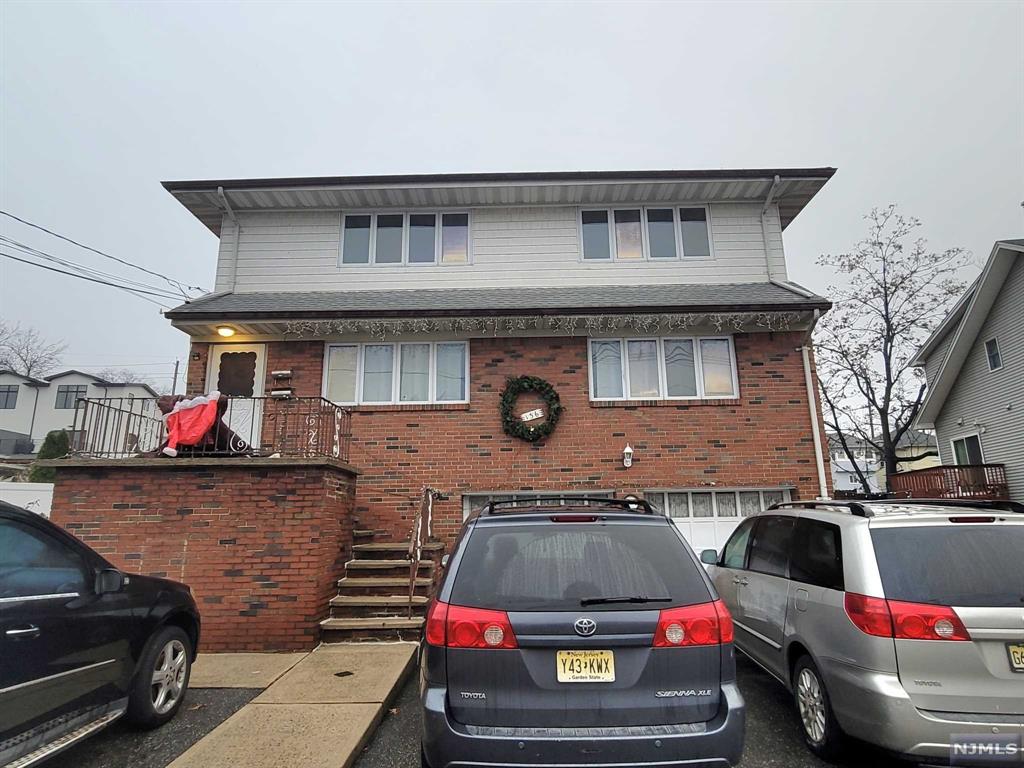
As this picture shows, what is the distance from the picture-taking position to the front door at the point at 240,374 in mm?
8992

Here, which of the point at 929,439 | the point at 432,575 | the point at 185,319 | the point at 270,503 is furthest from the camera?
the point at 929,439

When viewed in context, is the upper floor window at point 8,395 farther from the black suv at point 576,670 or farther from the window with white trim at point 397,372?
the black suv at point 576,670

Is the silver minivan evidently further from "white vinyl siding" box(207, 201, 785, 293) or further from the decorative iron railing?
the decorative iron railing

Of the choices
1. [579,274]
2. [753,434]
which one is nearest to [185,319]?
[579,274]

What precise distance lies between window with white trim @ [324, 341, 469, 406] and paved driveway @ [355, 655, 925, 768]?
508cm

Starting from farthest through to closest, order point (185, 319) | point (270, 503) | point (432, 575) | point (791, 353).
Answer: point (791, 353)
point (185, 319)
point (432, 575)
point (270, 503)

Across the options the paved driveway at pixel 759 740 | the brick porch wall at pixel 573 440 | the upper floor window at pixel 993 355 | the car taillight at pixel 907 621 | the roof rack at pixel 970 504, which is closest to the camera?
the car taillight at pixel 907 621

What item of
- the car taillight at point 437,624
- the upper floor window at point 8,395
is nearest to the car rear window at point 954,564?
the car taillight at point 437,624

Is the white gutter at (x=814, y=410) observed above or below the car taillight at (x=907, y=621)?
above

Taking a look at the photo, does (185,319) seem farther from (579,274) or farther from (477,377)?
(579,274)

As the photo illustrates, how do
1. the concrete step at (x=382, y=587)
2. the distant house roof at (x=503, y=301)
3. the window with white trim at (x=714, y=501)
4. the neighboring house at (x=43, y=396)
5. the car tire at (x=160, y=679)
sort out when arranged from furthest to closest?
1. the neighboring house at (x=43, y=396)
2. the window with white trim at (x=714, y=501)
3. the distant house roof at (x=503, y=301)
4. the concrete step at (x=382, y=587)
5. the car tire at (x=160, y=679)

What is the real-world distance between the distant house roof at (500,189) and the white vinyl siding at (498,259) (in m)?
0.25

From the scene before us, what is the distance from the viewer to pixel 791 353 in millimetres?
9219

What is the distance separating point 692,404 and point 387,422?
16.5 feet
